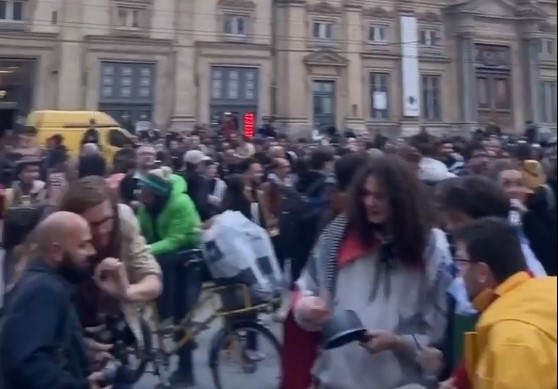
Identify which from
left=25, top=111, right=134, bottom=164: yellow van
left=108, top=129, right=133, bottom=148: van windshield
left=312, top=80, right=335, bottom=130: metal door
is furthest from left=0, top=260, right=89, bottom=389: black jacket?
left=312, top=80, right=335, bottom=130: metal door

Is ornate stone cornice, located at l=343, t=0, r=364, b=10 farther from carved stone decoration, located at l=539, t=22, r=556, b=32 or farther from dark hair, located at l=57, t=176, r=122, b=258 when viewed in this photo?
carved stone decoration, located at l=539, t=22, r=556, b=32

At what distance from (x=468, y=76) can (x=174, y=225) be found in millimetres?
3968

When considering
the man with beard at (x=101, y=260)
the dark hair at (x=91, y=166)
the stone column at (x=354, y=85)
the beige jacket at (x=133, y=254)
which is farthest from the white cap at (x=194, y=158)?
the stone column at (x=354, y=85)

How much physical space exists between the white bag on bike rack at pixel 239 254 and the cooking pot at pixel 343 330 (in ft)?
9.71

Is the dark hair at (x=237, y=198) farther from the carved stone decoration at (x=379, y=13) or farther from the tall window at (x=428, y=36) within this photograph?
the carved stone decoration at (x=379, y=13)

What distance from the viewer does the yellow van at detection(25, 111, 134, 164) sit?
49.1 feet

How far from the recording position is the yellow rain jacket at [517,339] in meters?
1.71

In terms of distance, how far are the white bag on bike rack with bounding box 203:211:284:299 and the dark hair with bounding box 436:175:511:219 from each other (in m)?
2.62

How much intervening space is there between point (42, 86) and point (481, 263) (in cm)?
1763

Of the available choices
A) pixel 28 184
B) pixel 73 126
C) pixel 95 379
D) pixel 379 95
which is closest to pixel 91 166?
pixel 28 184

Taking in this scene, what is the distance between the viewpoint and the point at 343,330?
2646 mm

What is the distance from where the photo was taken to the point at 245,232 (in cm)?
571

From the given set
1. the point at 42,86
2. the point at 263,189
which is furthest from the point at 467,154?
the point at 42,86

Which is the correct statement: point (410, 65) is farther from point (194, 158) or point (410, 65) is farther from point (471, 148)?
point (194, 158)
